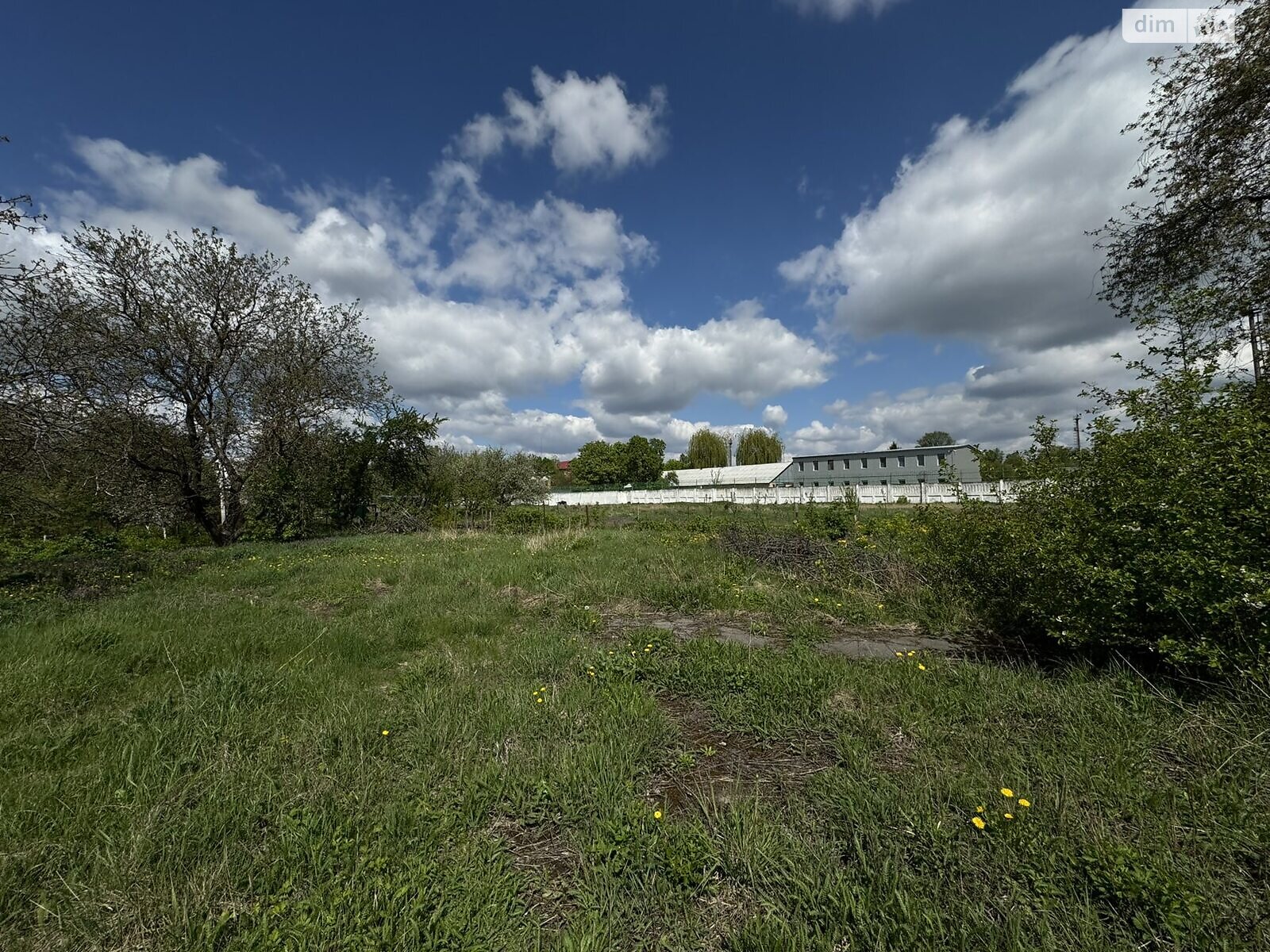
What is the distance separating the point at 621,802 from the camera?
7.14 feet

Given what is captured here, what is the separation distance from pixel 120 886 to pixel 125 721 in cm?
185

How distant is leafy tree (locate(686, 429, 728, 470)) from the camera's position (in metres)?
65.4

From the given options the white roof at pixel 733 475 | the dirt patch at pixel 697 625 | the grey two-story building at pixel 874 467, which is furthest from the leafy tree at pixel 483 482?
the white roof at pixel 733 475

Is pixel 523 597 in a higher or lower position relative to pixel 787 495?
lower

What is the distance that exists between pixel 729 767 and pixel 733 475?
194 ft

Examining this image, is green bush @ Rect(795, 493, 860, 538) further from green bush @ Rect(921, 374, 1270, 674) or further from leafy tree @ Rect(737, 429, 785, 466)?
leafy tree @ Rect(737, 429, 785, 466)

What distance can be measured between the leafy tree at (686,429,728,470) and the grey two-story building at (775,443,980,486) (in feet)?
42.5

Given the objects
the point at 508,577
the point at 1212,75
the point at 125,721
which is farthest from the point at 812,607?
the point at 1212,75

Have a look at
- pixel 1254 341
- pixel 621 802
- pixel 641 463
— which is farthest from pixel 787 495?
pixel 641 463

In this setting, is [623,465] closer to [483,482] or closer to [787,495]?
[787,495]

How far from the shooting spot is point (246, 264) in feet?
46.5

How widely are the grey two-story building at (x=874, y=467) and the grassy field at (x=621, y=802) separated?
4337 cm

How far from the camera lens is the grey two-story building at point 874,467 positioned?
44500 millimetres

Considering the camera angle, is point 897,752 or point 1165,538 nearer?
point 897,752
